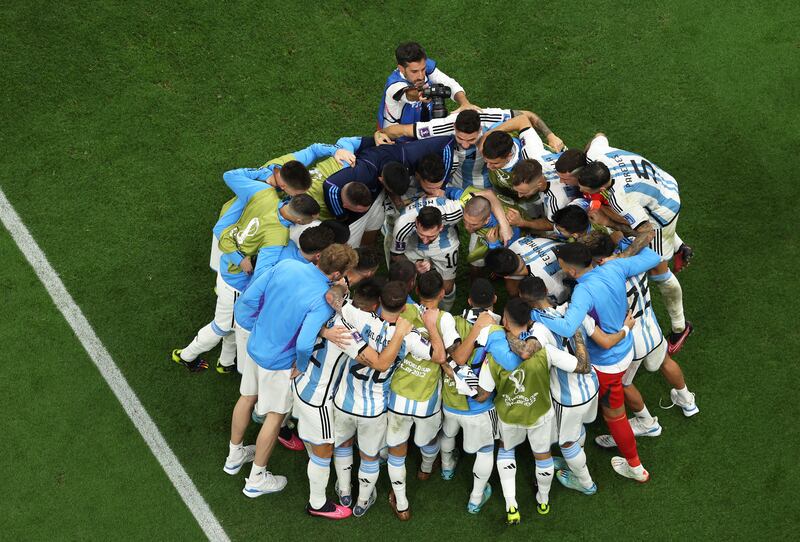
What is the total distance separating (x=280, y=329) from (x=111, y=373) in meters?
2.26

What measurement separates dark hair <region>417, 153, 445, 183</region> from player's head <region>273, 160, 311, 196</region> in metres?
0.88

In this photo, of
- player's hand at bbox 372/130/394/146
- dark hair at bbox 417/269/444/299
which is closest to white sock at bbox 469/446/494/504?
dark hair at bbox 417/269/444/299

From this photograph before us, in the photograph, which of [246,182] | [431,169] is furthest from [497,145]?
[246,182]

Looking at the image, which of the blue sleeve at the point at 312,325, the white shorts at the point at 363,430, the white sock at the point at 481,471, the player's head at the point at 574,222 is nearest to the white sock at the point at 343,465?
the white shorts at the point at 363,430

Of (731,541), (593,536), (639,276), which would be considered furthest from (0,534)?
(731,541)

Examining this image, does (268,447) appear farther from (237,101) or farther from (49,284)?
(237,101)

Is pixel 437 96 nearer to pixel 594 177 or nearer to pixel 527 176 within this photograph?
pixel 527 176

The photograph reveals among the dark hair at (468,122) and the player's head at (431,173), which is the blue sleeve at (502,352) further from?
the dark hair at (468,122)

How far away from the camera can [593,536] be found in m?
6.01

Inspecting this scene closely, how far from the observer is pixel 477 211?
5.65 meters

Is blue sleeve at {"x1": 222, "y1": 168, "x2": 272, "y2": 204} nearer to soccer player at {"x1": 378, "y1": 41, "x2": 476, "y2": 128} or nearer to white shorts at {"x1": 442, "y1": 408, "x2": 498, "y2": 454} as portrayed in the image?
soccer player at {"x1": 378, "y1": 41, "x2": 476, "y2": 128}

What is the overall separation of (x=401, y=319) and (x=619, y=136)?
3.82 metres

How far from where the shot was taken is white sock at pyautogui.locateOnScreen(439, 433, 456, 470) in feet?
19.4

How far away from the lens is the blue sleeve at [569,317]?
509 centimetres
